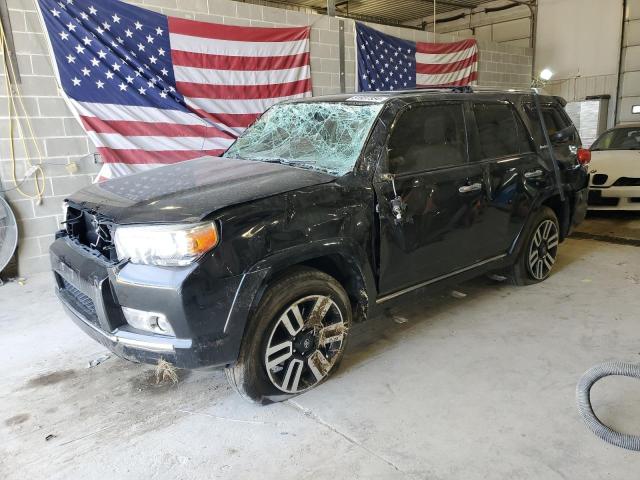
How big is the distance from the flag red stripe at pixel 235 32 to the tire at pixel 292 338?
14.3 ft

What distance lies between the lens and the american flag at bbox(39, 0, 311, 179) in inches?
203

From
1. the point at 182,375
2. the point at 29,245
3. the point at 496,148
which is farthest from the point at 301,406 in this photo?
the point at 29,245

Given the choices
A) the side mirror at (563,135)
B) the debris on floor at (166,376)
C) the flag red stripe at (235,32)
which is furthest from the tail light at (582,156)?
the debris on floor at (166,376)

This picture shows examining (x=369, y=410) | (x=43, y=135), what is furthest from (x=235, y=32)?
(x=369, y=410)

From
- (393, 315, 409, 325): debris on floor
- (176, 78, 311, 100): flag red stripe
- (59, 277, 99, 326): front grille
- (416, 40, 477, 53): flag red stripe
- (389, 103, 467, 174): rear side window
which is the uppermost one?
(416, 40, 477, 53): flag red stripe

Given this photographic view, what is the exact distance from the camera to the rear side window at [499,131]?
3717mm

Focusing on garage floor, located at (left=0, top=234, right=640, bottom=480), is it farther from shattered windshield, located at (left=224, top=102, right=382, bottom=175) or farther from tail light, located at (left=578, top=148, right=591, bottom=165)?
tail light, located at (left=578, top=148, right=591, bottom=165)

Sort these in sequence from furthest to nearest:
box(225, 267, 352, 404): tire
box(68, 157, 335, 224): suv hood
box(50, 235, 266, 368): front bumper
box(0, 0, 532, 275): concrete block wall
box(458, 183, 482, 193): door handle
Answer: box(0, 0, 532, 275): concrete block wall, box(458, 183, 482, 193): door handle, box(225, 267, 352, 404): tire, box(68, 157, 335, 224): suv hood, box(50, 235, 266, 368): front bumper

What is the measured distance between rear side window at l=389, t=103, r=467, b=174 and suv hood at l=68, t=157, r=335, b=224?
1.90ft

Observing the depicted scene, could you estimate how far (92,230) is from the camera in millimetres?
2801

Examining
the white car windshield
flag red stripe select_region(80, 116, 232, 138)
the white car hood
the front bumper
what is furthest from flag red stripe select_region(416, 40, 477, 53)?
the front bumper

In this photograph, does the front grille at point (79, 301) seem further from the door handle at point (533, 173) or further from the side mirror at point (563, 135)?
the side mirror at point (563, 135)

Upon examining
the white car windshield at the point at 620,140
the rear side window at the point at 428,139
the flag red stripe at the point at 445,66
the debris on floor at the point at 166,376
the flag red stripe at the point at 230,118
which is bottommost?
the debris on floor at the point at 166,376

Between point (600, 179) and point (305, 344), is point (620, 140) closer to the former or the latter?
point (600, 179)
